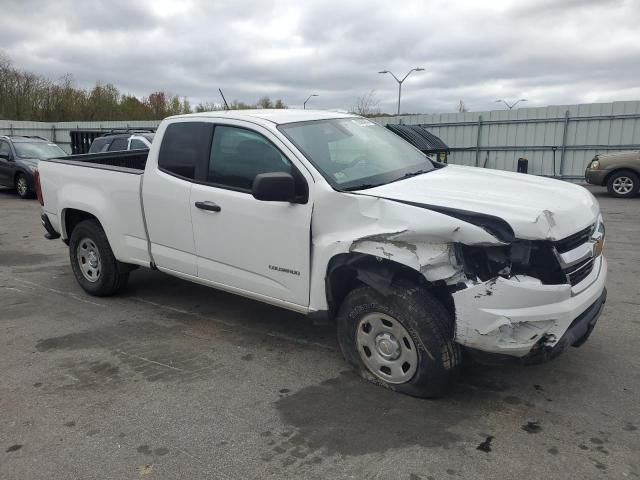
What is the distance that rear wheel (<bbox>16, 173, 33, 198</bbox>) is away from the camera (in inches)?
568

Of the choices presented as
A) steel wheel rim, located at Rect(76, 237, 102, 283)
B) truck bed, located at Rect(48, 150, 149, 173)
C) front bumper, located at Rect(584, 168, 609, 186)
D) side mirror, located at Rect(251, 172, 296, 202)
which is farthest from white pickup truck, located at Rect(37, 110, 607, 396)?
front bumper, located at Rect(584, 168, 609, 186)

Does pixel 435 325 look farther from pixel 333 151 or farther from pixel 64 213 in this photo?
pixel 64 213

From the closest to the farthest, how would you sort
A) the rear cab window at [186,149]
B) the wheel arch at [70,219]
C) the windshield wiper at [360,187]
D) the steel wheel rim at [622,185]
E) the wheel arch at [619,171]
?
the windshield wiper at [360,187] < the rear cab window at [186,149] < the wheel arch at [70,219] < the wheel arch at [619,171] < the steel wheel rim at [622,185]

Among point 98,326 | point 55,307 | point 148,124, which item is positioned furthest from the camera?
point 148,124

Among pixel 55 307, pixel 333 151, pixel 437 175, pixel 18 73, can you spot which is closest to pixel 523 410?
pixel 437 175

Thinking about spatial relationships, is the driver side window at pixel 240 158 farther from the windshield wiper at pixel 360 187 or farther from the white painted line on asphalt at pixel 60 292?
the white painted line on asphalt at pixel 60 292

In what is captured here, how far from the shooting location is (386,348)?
342cm

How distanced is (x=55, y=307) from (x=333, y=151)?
3.45 meters

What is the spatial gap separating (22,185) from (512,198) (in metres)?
14.8

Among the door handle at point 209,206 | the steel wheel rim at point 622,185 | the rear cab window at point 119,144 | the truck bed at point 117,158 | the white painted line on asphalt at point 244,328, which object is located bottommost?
the white painted line on asphalt at point 244,328

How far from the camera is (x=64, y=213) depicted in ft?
18.7

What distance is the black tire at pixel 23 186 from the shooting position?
1441 centimetres

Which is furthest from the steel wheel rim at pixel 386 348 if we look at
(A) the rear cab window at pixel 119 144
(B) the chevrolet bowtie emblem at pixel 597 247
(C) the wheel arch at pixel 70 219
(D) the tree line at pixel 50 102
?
(D) the tree line at pixel 50 102

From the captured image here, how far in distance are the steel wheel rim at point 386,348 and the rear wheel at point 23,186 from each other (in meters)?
13.8
